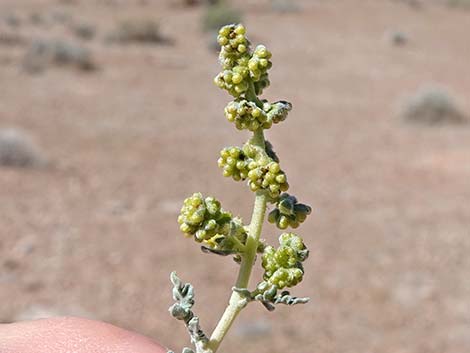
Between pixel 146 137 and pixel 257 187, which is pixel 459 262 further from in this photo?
pixel 257 187

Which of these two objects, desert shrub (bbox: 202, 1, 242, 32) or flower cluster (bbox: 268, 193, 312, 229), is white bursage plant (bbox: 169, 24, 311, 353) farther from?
desert shrub (bbox: 202, 1, 242, 32)

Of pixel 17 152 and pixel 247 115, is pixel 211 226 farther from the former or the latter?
pixel 17 152

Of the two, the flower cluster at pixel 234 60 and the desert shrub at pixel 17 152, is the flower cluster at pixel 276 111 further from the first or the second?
the desert shrub at pixel 17 152

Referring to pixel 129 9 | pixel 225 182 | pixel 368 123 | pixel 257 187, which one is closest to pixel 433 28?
pixel 129 9

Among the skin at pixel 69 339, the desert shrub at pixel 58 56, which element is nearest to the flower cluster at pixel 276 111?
the skin at pixel 69 339

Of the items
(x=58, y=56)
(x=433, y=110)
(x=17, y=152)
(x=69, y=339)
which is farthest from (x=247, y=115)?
(x=58, y=56)

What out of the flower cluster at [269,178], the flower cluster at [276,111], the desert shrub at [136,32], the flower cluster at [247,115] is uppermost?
the desert shrub at [136,32]
